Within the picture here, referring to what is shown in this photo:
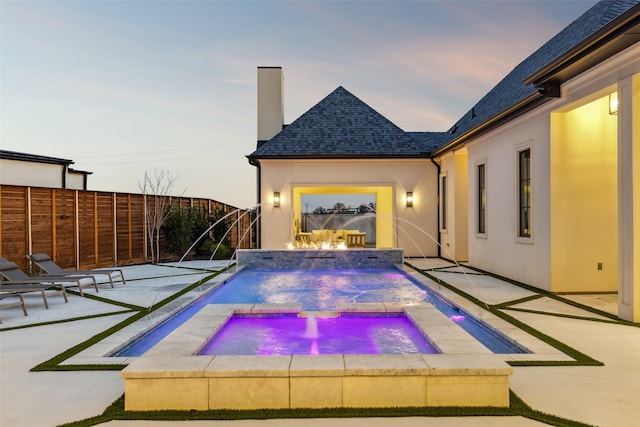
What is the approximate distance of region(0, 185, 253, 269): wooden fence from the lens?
10234 mm

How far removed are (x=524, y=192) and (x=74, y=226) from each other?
498 inches

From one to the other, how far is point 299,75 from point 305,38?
314 cm

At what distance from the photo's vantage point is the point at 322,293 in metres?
8.39

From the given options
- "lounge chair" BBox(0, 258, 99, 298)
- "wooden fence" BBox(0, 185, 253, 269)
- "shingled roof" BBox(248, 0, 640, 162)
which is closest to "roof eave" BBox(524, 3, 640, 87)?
"shingled roof" BBox(248, 0, 640, 162)

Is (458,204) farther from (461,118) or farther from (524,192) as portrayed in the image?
(461,118)

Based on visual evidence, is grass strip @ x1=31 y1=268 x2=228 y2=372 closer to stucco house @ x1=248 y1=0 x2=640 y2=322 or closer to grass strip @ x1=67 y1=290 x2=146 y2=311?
grass strip @ x1=67 y1=290 x2=146 y2=311

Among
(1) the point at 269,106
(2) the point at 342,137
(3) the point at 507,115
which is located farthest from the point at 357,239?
(3) the point at 507,115

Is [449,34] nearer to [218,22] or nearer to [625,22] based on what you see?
[218,22]

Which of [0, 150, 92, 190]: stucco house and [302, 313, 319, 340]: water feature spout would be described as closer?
[302, 313, 319, 340]: water feature spout

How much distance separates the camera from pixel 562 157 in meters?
7.94

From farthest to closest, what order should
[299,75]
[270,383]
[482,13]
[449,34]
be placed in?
1. [299,75]
2. [449,34]
3. [482,13]
4. [270,383]

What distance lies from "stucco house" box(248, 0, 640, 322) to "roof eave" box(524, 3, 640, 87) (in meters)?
0.02

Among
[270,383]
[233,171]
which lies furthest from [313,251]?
[233,171]

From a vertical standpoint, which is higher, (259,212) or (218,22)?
(218,22)
